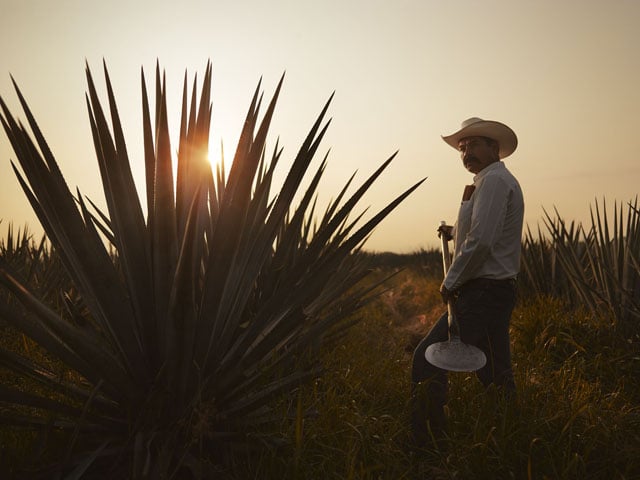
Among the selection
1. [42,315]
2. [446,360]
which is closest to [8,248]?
[42,315]

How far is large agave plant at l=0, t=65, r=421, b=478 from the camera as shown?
1363mm

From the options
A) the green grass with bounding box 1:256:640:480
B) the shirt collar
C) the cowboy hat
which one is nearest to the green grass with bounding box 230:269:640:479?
the green grass with bounding box 1:256:640:480

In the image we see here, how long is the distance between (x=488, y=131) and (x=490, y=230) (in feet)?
2.40

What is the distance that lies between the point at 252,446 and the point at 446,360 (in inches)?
41.6

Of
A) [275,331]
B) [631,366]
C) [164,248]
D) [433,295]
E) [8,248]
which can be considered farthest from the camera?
[433,295]

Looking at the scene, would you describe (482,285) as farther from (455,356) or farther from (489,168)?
(489,168)

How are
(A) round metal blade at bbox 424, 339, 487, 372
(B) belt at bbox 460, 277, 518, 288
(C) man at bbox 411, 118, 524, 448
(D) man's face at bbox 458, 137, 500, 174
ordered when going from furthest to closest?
(D) man's face at bbox 458, 137, 500, 174 < (B) belt at bbox 460, 277, 518, 288 < (C) man at bbox 411, 118, 524, 448 < (A) round metal blade at bbox 424, 339, 487, 372

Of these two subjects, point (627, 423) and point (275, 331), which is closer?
point (275, 331)

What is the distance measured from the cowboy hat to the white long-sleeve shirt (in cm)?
27

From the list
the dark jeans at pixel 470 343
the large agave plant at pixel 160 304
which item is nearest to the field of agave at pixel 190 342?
the large agave plant at pixel 160 304

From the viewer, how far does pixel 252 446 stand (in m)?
1.65

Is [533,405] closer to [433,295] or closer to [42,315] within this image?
[42,315]

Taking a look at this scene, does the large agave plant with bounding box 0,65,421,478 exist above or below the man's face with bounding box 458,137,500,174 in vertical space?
below

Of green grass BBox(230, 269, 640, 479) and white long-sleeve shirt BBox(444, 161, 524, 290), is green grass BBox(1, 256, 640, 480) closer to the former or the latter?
green grass BBox(230, 269, 640, 479)
